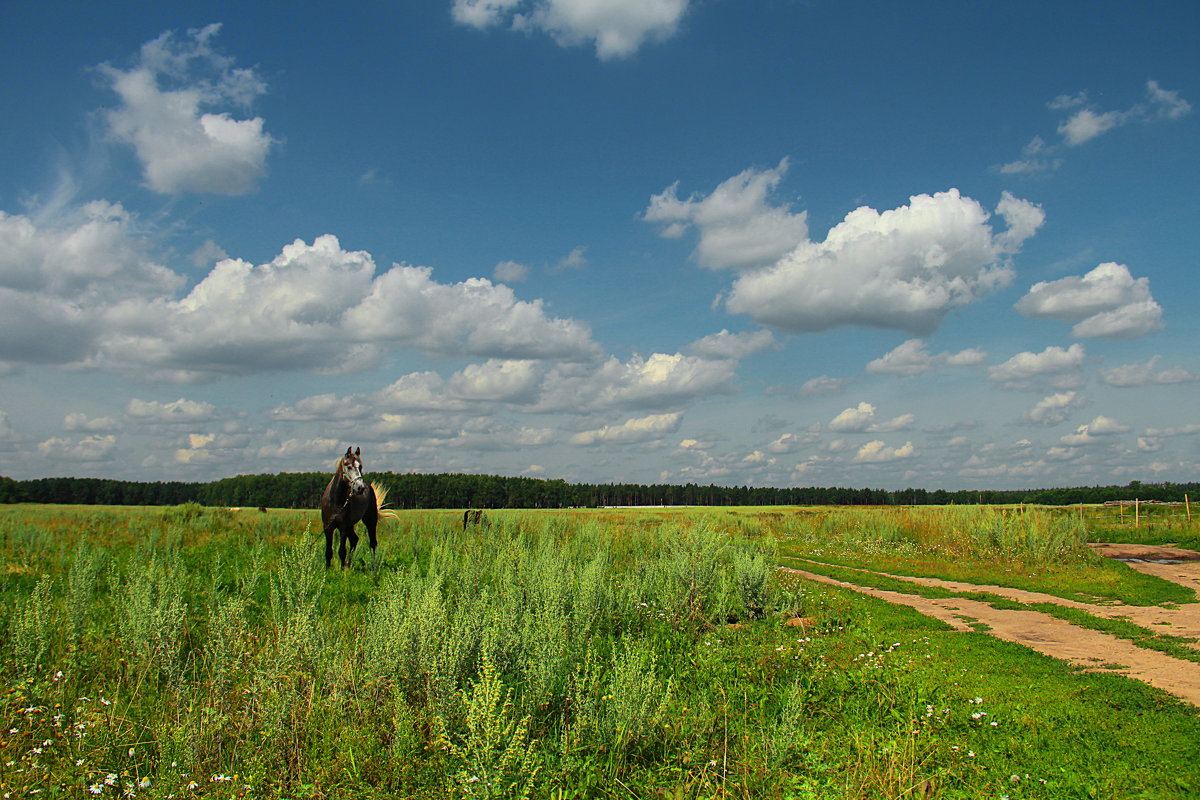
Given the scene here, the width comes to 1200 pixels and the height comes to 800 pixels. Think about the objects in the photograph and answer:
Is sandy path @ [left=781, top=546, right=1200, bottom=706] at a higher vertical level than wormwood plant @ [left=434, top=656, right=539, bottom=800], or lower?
lower

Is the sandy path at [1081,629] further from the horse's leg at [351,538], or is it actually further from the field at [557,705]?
the horse's leg at [351,538]

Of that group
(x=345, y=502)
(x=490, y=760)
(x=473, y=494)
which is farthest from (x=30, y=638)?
(x=473, y=494)

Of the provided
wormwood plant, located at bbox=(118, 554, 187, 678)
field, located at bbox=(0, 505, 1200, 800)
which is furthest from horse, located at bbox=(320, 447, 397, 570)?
wormwood plant, located at bbox=(118, 554, 187, 678)

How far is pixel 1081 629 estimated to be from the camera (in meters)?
9.37

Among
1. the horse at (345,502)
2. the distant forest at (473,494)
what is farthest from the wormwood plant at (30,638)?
the distant forest at (473,494)

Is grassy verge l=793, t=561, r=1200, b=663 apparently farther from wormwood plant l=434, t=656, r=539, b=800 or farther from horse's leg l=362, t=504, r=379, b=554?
horse's leg l=362, t=504, r=379, b=554

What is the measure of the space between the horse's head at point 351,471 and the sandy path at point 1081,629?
10.2m

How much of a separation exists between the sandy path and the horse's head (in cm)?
1018

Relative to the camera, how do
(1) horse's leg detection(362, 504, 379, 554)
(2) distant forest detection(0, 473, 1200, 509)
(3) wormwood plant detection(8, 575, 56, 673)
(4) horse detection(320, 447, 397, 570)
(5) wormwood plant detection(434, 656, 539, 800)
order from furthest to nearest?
(2) distant forest detection(0, 473, 1200, 509) → (1) horse's leg detection(362, 504, 379, 554) → (4) horse detection(320, 447, 397, 570) → (3) wormwood plant detection(8, 575, 56, 673) → (5) wormwood plant detection(434, 656, 539, 800)

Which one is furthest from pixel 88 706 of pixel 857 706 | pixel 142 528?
pixel 142 528

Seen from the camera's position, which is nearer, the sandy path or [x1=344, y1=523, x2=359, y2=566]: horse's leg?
the sandy path

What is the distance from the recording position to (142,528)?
20.1m

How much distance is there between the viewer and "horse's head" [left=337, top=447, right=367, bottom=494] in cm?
1287

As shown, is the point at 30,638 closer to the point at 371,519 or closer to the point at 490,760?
the point at 490,760
